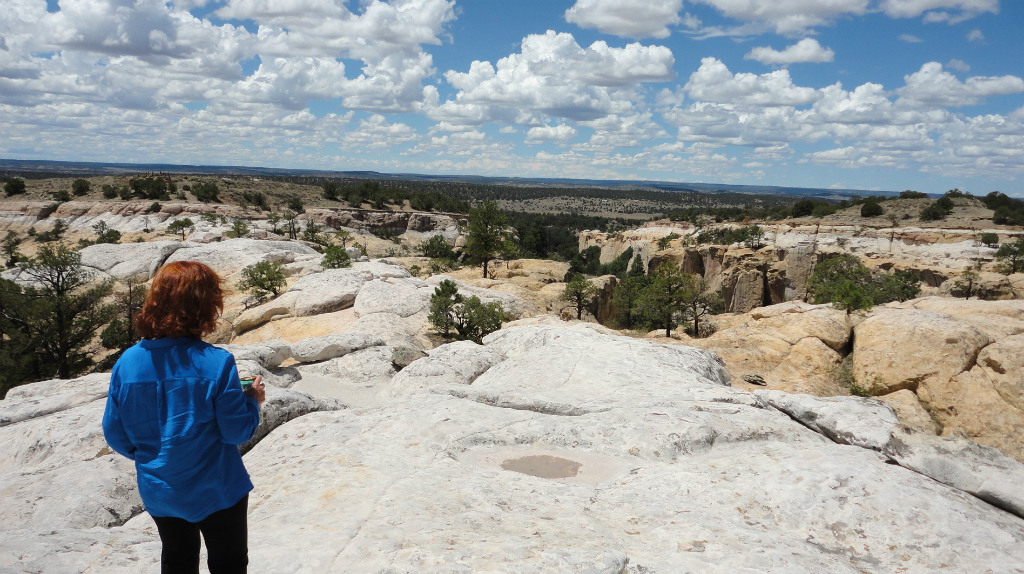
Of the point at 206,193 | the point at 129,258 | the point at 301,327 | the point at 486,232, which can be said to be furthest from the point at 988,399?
the point at 206,193

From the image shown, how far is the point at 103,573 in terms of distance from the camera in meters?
3.95

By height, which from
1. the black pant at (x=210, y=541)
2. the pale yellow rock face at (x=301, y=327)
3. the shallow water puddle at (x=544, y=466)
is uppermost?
the black pant at (x=210, y=541)

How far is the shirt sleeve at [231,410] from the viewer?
3.24 m

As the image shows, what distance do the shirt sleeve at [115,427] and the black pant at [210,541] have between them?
18.9 inches

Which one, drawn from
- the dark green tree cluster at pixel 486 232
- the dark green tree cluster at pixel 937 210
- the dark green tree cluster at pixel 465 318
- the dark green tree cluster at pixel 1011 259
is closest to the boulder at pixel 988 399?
the dark green tree cluster at pixel 465 318

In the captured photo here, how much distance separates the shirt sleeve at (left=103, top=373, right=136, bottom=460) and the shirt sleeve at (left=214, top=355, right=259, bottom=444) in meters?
0.57

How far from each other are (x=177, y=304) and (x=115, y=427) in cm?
85

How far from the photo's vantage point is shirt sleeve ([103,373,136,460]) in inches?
128

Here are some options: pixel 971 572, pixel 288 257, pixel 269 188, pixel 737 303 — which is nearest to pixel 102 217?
pixel 269 188

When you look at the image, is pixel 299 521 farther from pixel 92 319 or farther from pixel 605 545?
pixel 92 319

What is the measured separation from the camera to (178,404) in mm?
3230

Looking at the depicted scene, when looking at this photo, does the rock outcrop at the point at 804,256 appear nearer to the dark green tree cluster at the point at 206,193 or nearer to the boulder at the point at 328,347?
the boulder at the point at 328,347

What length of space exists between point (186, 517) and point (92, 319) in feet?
85.8

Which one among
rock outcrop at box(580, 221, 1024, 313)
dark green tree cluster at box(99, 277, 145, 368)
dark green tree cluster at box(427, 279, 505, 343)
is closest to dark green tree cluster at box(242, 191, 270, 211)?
dark green tree cluster at box(99, 277, 145, 368)
